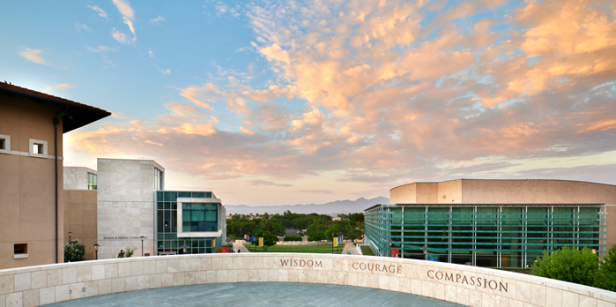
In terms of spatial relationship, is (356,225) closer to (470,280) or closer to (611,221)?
(611,221)

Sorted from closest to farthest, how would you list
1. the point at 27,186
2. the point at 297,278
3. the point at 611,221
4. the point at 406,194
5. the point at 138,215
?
the point at 297,278 → the point at 27,186 → the point at 138,215 → the point at 611,221 → the point at 406,194

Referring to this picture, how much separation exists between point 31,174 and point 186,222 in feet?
103

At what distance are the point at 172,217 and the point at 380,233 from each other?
119ft

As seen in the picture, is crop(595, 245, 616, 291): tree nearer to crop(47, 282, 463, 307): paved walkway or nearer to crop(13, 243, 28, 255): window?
crop(47, 282, 463, 307): paved walkway

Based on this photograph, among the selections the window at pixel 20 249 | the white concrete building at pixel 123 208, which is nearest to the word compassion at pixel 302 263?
the window at pixel 20 249

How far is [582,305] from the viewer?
31.2 feet

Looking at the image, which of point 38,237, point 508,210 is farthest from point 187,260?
point 508,210

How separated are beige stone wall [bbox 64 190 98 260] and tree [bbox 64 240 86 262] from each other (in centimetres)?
220

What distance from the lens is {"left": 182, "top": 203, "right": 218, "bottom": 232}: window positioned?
170 ft

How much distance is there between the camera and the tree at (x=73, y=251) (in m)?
48.3

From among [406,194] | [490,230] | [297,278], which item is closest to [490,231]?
[490,230]

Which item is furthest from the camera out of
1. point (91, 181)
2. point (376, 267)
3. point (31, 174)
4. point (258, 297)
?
point (91, 181)

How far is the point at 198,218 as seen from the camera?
52.1m

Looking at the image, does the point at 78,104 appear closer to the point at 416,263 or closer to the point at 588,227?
the point at 416,263
